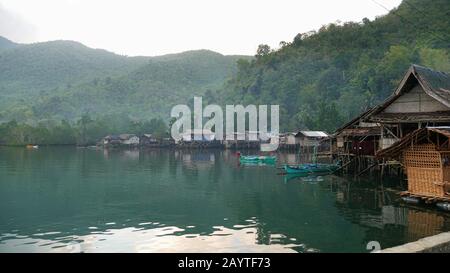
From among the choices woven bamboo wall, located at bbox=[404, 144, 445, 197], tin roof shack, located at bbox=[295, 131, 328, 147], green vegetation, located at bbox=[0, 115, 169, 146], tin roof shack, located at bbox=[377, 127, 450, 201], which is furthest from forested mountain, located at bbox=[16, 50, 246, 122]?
woven bamboo wall, located at bbox=[404, 144, 445, 197]

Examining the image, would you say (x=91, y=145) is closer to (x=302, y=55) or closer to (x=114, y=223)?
(x=302, y=55)

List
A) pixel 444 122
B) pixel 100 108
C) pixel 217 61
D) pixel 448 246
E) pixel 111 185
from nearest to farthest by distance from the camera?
pixel 448 246 → pixel 444 122 → pixel 111 185 → pixel 100 108 → pixel 217 61

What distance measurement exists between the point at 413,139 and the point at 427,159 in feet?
3.65

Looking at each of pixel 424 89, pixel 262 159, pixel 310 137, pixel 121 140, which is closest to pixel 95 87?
pixel 121 140

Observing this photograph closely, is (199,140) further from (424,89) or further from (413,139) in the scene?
(413,139)

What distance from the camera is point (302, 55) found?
12306cm

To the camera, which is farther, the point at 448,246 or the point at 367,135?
the point at 367,135

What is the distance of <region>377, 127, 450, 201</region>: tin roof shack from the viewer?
17344 millimetres

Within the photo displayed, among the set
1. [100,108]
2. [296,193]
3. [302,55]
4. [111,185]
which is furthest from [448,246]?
[100,108]

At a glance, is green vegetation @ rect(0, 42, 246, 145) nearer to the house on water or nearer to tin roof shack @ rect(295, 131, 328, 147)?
tin roof shack @ rect(295, 131, 328, 147)

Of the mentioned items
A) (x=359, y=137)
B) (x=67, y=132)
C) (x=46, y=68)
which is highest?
(x=46, y=68)

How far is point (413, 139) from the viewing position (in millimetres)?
18094
